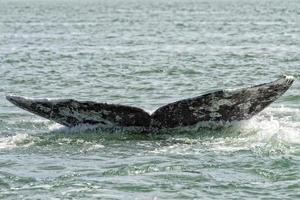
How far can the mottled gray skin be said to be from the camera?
15.2 metres

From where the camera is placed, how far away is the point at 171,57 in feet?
115

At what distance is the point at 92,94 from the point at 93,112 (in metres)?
7.48

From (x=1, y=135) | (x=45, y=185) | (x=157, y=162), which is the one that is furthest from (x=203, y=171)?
(x=1, y=135)

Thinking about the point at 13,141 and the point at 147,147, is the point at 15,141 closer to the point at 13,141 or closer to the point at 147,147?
the point at 13,141

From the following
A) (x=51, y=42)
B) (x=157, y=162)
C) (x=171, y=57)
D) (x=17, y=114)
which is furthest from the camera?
(x=51, y=42)

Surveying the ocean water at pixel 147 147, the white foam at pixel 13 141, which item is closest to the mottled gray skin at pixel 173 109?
the ocean water at pixel 147 147

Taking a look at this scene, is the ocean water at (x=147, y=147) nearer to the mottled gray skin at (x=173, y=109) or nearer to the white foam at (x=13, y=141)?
the white foam at (x=13, y=141)

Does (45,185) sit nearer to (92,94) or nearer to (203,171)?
(203,171)

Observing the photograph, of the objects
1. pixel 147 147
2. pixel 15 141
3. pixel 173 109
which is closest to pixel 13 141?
pixel 15 141

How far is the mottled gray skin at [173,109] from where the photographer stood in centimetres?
1520

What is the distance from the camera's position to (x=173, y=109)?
15438 millimetres

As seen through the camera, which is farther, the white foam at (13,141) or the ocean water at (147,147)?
the white foam at (13,141)

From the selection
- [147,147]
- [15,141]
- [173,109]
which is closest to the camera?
[147,147]

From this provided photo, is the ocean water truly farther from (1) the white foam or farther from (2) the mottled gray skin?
(2) the mottled gray skin
